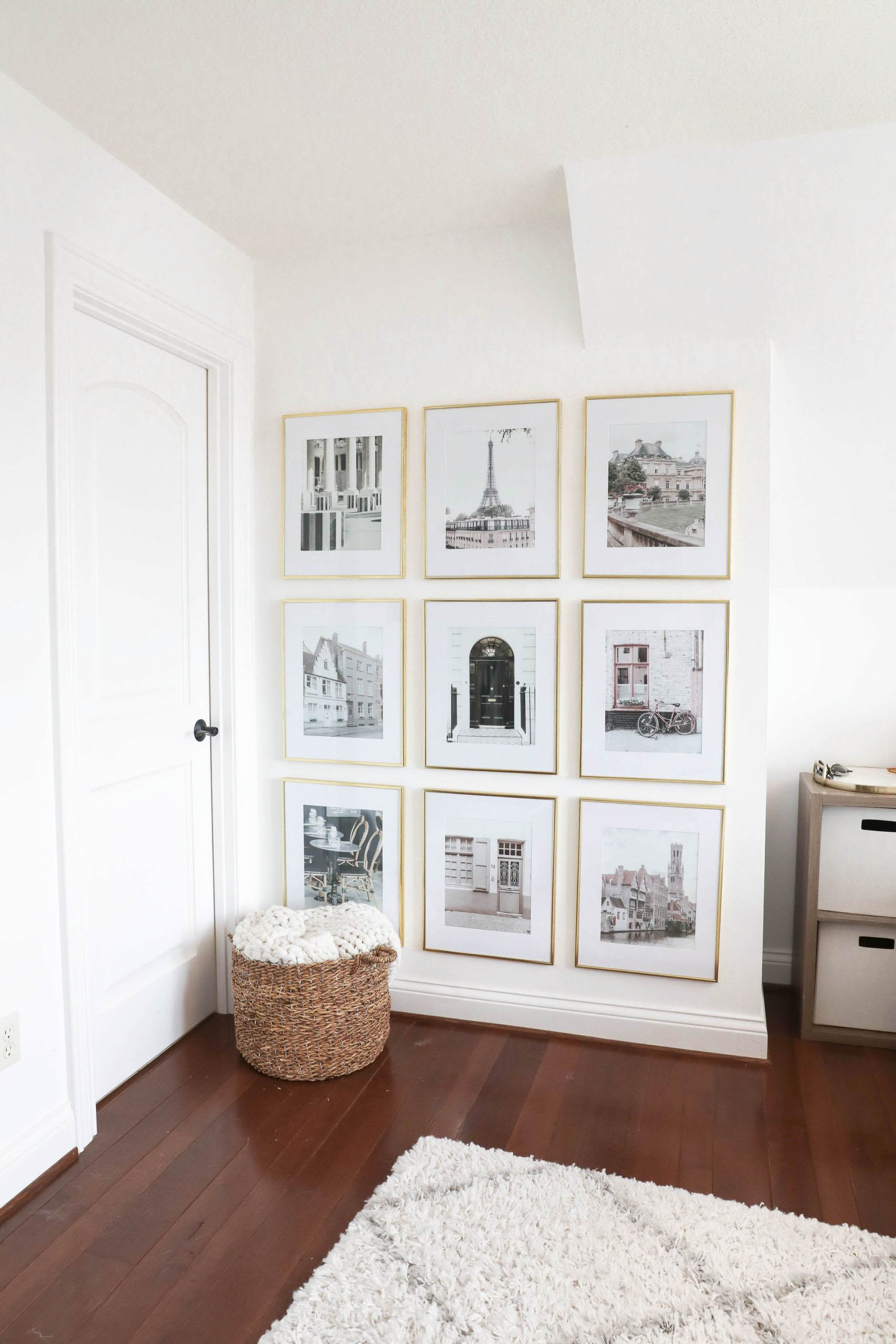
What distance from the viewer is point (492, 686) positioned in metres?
2.79

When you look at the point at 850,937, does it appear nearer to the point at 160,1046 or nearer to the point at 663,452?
the point at 663,452

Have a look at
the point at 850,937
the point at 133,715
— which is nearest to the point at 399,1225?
the point at 133,715

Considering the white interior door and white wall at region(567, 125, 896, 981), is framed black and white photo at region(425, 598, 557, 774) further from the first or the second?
white wall at region(567, 125, 896, 981)

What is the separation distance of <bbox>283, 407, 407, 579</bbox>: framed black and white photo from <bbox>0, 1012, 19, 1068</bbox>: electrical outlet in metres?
1.50

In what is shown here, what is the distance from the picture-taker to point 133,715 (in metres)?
2.50

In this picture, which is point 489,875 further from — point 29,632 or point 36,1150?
point 29,632

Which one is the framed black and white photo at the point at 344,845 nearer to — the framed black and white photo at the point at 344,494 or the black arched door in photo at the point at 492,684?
the black arched door in photo at the point at 492,684

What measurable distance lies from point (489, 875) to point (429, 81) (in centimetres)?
210

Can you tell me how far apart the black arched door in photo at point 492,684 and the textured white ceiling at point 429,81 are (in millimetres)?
1254

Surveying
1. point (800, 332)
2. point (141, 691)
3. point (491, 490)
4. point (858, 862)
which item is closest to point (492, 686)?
point (491, 490)

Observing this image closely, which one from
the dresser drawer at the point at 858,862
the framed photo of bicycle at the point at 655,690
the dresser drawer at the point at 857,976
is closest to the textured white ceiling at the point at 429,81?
the framed photo of bicycle at the point at 655,690

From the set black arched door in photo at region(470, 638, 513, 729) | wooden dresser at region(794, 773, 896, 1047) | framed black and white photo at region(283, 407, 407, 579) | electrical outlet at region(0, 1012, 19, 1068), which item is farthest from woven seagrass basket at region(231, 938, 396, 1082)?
wooden dresser at region(794, 773, 896, 1047)

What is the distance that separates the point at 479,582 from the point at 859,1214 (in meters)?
1.83

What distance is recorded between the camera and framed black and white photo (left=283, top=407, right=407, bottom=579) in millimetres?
2822
